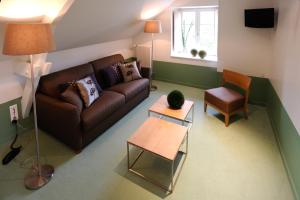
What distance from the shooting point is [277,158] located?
2531 millimetres

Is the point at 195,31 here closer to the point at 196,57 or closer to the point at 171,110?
the point at 196,57

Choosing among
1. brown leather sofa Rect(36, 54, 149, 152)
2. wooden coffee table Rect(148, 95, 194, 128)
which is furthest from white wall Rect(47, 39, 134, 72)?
wooden coffee table Rect(148, 95, 194, 128)

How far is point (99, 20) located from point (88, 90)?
40.2 inches

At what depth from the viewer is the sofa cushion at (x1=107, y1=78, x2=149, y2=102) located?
3.45 metres

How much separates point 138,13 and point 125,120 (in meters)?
1.92

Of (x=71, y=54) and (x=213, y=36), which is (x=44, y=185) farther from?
(x=213, y=36)

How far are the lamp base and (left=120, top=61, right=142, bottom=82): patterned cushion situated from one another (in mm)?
1994

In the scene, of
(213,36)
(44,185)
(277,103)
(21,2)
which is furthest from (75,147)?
(213,36)

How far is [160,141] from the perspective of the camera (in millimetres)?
2270

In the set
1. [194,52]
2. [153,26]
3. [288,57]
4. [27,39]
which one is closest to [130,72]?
[153,26]

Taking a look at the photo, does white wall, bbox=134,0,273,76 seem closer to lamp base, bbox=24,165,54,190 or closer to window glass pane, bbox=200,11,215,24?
window glass pane, bbox=200,11,215,24

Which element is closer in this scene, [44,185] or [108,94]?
[44,185]

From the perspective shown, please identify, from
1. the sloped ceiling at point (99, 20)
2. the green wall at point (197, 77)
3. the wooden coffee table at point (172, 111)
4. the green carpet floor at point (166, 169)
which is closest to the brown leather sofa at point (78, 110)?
the green carpet floor at point (166, 169)

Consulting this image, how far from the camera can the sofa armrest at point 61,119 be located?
98.0 inches
